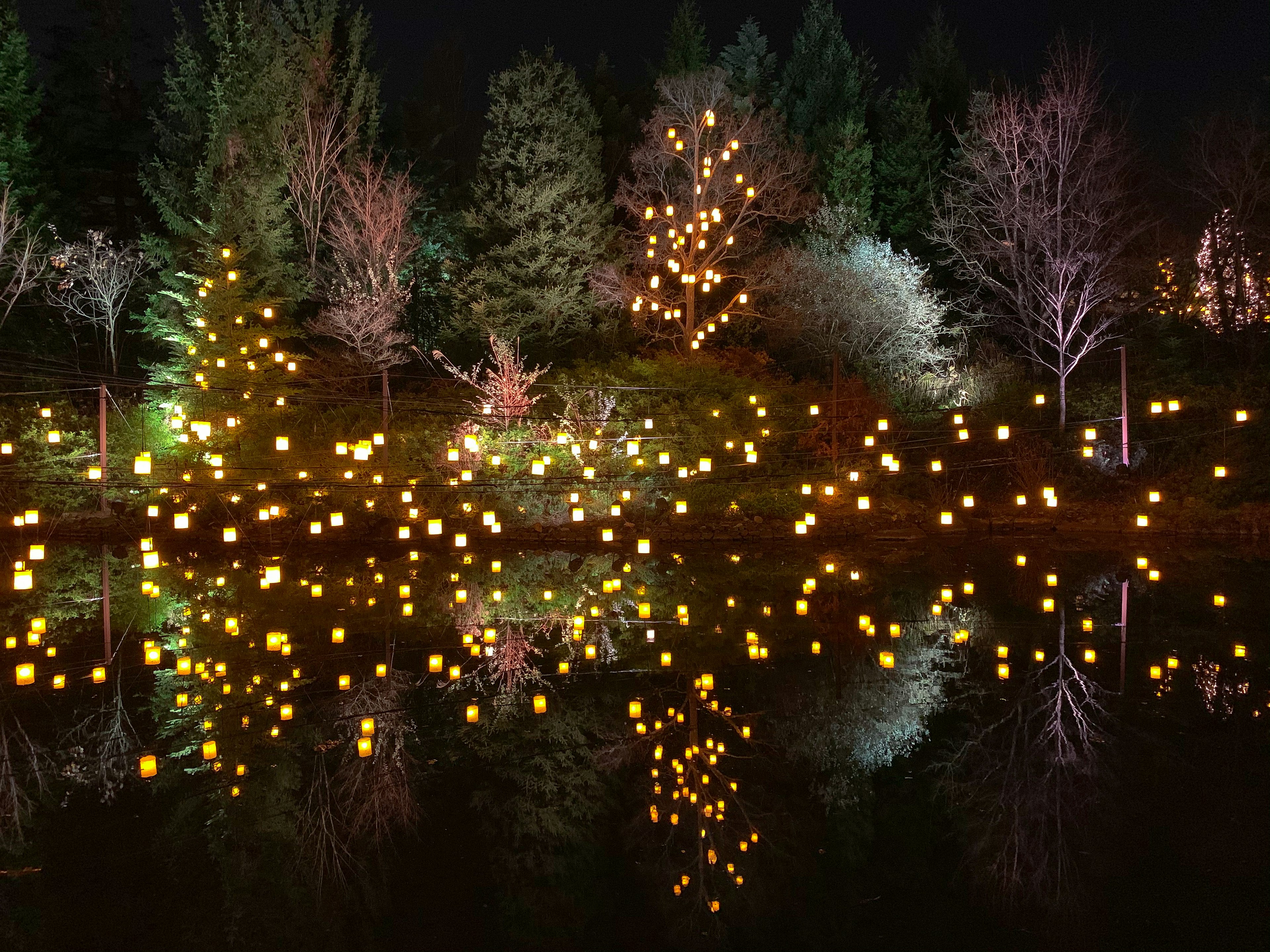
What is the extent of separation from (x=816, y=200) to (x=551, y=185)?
7.12 meters

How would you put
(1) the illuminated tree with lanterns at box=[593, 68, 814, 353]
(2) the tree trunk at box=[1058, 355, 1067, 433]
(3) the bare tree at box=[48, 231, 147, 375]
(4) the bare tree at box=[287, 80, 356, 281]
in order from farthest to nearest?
(4) the bare tree at box=[287, 80, 356, 281], (3) the bare tree at box=[48, 231, 147, 375], (1) the illuminated tree with lanterns at box=[593, 68, 814, 353], (2) the tree trunk at box=[1058, 355, 1067, 433]

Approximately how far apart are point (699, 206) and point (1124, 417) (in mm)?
10934

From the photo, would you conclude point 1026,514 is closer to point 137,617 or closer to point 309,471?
point 309,471

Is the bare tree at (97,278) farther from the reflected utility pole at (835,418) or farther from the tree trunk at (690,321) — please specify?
the reflected utility pole at (835,418)

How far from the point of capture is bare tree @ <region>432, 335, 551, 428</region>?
2080 centimetres

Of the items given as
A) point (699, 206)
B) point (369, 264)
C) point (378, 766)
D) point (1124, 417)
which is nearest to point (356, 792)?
point (378, 766)

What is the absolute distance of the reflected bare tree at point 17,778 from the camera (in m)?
5.73

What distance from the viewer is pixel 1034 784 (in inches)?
249

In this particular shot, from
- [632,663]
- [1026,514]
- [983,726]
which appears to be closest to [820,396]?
[1026,514]

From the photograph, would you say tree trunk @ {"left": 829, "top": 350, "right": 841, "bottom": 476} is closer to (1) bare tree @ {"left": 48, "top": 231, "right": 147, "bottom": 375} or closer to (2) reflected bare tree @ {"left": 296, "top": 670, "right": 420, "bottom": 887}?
(2) reflected bare tree @ {"left": 296, "top": 670, "right": 420, "bottom": 887}

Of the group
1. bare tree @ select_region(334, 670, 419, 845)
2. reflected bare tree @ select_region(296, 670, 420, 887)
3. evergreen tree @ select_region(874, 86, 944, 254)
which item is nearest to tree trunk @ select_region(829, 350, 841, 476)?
evergreen tree @ select_region(874, 86, 944, 254)

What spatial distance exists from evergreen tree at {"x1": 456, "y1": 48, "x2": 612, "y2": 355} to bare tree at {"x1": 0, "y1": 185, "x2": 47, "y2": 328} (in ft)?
36.7

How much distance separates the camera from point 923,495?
21.5 metres

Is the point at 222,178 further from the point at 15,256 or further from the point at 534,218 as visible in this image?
the point at 534,218
